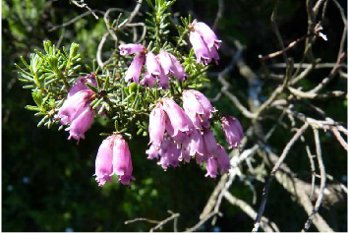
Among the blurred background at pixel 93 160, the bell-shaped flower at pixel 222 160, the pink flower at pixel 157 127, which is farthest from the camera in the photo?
the blurred background at pixel 93 160

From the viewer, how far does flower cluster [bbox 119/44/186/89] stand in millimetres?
1562

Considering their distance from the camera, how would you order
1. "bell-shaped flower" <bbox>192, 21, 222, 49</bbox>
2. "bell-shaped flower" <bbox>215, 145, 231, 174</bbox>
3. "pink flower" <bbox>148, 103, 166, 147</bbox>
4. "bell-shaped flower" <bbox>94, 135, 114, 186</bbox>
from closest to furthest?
"pink flower" <bbox>148, 103, 166, 147</bbox> → "bell-shaped flower" <bbox>94, 135, 114, 186</bbox> → "bell-shaped flower" <bbox>192, 21, 222, 49</bbox> → "bell-shaped flower" <bbox>215, 145, 231, 174</bbox>

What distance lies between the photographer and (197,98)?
157cm

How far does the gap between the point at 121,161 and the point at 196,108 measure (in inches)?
9.8

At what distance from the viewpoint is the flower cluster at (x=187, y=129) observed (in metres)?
1.50

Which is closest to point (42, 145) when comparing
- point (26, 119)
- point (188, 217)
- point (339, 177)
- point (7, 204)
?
point (26, 119)

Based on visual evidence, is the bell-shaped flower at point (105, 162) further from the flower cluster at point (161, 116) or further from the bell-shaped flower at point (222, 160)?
the bell-shaped flower at point (222, 160)

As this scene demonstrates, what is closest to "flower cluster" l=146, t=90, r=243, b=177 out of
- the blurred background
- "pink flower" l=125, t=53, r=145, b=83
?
"pink flower" l=125, t=53, r=145, b=83

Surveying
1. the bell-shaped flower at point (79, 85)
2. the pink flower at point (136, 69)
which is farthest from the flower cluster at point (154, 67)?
the bell-shaped flower at point (79, 85)

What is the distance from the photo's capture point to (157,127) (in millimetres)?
1494

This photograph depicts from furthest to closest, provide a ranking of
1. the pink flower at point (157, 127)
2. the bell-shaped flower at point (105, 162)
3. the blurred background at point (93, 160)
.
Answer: the blurred background at point (93, 160), the bell-shaped flower at point (105, 162), the pink flower at point (157, 127)

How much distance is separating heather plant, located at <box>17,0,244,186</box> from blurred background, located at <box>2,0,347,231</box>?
1.33 metres

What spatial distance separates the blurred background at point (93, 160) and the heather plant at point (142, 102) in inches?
52.5

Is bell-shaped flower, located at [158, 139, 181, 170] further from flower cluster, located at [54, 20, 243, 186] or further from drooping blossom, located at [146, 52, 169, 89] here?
drooping blossom, located at [146, 52, 169, 89]
